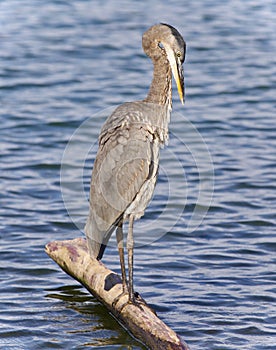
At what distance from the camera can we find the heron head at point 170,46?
655cm

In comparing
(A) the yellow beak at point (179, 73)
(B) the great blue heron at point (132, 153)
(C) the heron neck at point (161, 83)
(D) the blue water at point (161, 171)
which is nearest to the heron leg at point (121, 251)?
(B) the great blue heron at point (132, 153)

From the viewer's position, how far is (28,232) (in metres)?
8.92

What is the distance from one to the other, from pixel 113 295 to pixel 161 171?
4.22 m

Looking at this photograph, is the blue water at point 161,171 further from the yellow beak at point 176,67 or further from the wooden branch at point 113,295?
the yellow beak at point 176,67

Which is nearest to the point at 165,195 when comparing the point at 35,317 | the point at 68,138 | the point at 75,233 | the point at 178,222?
the point at 178,222

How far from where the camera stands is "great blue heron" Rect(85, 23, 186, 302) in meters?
6.58

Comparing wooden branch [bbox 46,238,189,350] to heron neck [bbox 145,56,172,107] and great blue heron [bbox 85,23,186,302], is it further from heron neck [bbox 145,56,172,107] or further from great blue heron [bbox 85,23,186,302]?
heron neck [bbox 145,56,172,107]

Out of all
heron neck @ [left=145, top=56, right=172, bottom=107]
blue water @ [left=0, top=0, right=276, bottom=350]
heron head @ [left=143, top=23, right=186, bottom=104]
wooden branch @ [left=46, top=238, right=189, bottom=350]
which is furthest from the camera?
blue water @ [left=0, top=0, right=276, bottom=350]

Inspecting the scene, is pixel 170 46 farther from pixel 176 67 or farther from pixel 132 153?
pixel 132 153

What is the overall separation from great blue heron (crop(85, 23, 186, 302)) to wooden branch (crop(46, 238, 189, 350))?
144 mm

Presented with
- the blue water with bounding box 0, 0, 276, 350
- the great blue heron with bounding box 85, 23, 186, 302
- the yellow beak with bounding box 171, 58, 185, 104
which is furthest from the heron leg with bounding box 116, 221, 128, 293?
the yellow beak with bounding box 171, 58, 185, 104

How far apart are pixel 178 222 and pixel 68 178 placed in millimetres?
1706

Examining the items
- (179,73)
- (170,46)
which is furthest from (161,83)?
(170,46)

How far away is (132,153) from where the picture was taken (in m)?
6.58
